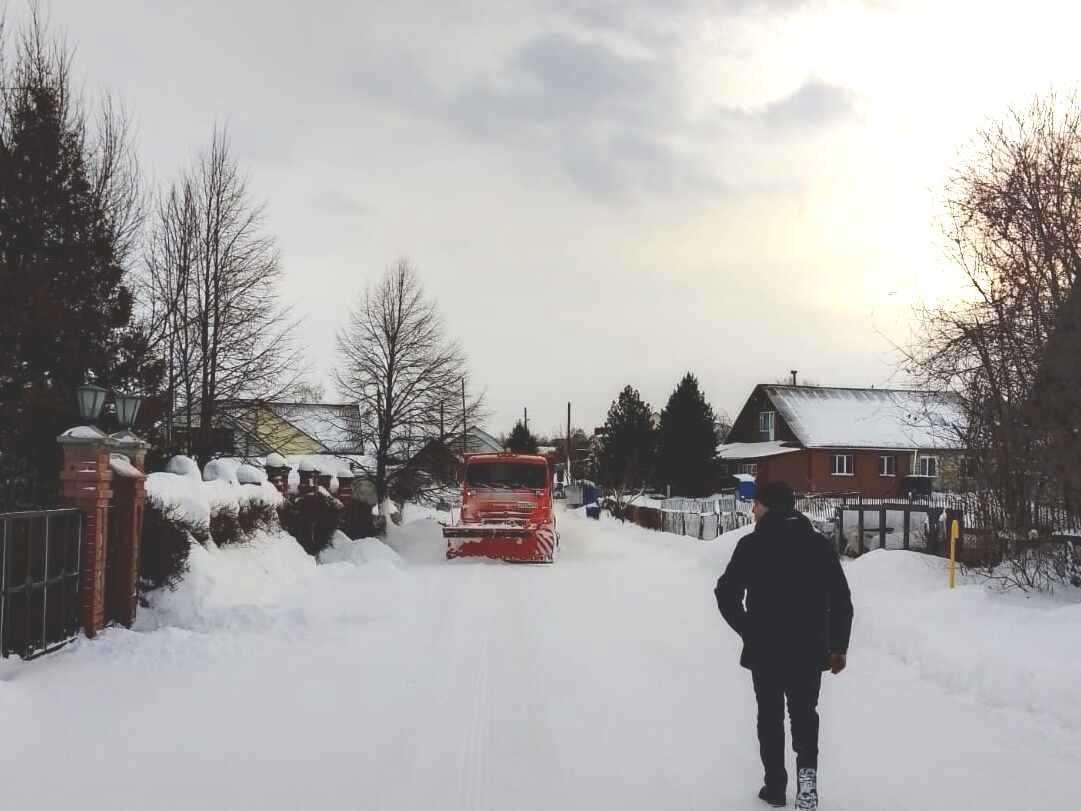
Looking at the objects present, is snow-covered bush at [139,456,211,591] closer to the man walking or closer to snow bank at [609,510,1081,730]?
snow bank at [609,510,1081,730]

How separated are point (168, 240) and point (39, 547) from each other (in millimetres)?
17777

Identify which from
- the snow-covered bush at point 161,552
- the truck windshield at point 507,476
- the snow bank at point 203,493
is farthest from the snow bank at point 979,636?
the truck windshield at point 507,476

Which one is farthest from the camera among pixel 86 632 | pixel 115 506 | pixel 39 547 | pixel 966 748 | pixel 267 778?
pixel 115 506

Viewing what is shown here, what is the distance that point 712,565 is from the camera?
64.1ft

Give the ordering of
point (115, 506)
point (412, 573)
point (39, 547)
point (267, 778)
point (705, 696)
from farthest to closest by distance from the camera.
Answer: point (412, 573) < point (115, 506) < point (39, 547) < point (705, 696) < point (267, 778)

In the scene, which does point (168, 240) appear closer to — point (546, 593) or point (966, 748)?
point (546, 593)

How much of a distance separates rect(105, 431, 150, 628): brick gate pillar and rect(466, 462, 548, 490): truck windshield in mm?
14168

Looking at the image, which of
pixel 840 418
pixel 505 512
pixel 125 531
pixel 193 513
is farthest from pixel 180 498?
pixel 840 418

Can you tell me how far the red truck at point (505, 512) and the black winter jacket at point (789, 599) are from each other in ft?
53.6

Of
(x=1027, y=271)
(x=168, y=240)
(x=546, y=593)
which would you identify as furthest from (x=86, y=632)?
(x=168, y=240)

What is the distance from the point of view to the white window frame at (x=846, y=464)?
52.2m

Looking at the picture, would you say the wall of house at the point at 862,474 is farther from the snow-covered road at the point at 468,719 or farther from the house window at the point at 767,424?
the snow-covered road at the point at 468,719

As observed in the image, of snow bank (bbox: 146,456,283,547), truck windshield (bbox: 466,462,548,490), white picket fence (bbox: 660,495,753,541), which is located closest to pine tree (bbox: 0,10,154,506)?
snow bank (bbox: 146,456,283,547)

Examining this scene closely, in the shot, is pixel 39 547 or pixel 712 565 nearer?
pixel 39 547
